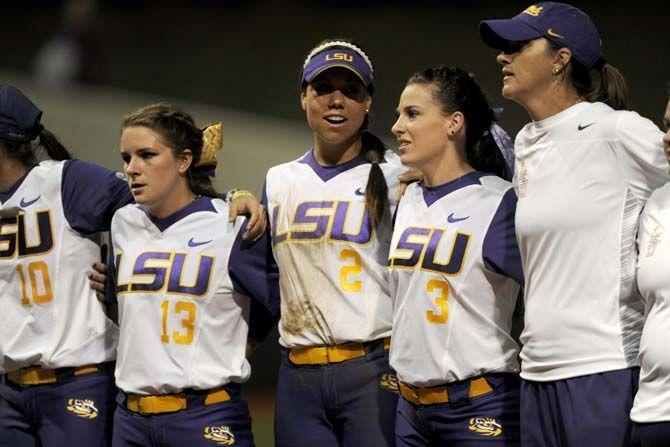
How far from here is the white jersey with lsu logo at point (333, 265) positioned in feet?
12.3

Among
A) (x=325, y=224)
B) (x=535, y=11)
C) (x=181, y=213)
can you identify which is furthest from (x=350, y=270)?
(x=535, y=11)

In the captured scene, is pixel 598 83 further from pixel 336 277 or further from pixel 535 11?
pixel 336 277

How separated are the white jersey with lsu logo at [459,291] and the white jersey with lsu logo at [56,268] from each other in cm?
129

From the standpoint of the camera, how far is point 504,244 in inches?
136

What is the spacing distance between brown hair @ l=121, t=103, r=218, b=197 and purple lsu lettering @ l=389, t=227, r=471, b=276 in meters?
0.91

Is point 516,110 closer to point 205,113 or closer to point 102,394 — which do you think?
point 205,113

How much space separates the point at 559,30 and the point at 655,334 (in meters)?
1.01

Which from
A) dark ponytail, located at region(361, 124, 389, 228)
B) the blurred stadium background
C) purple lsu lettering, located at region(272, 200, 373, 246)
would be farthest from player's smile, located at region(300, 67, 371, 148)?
the blurred stadium background

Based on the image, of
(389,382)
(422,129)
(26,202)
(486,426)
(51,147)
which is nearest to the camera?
(486,426)

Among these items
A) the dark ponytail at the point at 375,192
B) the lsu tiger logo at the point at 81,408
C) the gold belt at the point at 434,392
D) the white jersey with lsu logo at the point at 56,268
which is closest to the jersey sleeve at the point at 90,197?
the white jersey with lsu logo at the point at 56,268

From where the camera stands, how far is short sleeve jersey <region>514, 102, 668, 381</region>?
3076 millimetres

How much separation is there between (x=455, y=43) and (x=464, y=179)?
20.4ft

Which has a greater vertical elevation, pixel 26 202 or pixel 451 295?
pixel 26 202

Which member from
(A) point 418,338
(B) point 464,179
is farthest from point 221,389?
(B) point 464,179
